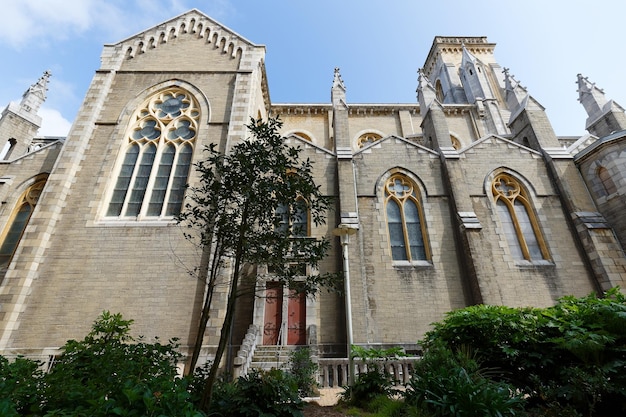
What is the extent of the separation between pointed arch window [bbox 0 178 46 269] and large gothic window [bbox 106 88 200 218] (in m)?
3.83

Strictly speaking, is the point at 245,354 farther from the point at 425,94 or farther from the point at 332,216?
the point at 425,94

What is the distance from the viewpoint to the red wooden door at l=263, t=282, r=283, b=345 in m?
11.1

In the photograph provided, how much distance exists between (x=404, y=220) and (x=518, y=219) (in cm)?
497

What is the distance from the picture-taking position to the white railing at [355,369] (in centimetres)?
786

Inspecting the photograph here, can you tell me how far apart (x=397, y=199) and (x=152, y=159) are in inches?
439

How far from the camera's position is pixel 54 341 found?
9.89 meters

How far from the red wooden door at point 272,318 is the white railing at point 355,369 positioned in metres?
2.99

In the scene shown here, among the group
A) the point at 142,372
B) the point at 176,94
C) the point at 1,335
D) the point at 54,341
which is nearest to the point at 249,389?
the point at 142,372

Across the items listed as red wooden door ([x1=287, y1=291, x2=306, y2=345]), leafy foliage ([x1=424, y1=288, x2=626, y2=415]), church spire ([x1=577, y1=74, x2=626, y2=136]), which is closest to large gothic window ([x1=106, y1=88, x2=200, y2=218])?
red wooden door ([x1=287, y1=291, x2=306, y2=345])

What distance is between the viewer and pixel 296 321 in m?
11.3

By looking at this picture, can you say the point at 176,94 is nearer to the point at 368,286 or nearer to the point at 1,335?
the point at 1,335

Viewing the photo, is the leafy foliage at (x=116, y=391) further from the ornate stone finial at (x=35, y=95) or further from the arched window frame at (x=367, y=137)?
the arched window frame at (x=367, y=137)

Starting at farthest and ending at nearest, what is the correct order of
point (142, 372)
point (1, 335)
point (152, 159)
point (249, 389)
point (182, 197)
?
point (152, 159) → point (182, 197) → point (1, 335) → point (249, 389) → point (142, 372)

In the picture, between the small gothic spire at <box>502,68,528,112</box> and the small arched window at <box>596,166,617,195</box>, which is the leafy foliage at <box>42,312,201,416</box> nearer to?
the small arched window at <box>596,166,617,195</box>
